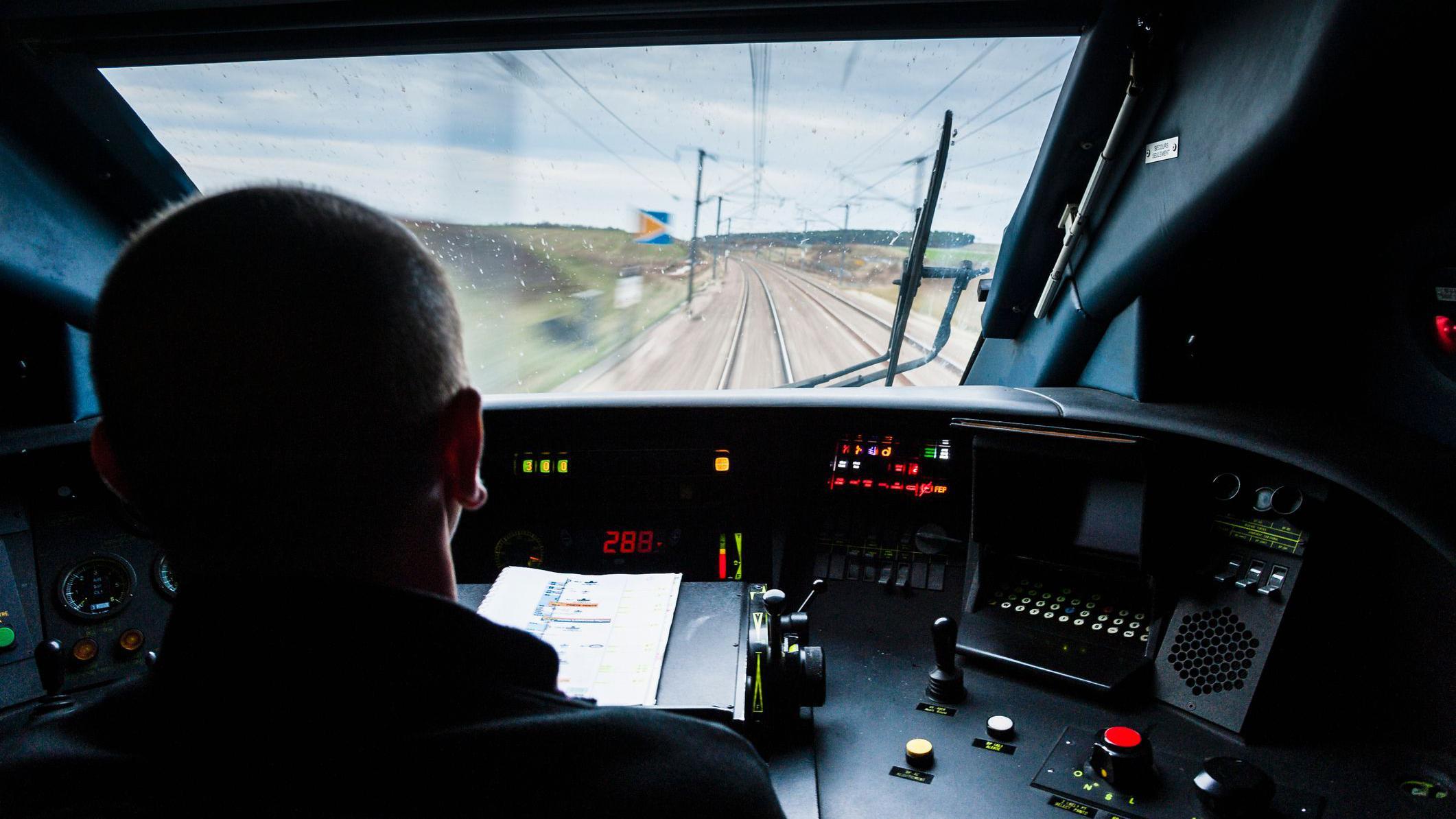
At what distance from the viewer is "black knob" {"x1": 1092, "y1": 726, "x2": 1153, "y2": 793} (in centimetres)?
130

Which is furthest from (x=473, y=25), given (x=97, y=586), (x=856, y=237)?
(x=97, y=586)

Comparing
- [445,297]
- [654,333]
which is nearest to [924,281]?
[654,333]

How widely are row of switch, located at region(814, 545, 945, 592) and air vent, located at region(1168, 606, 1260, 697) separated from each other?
520mm

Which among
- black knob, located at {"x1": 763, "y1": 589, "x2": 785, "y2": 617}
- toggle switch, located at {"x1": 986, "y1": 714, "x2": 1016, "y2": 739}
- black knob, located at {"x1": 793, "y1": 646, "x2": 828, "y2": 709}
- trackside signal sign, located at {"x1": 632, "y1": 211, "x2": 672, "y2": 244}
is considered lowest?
toggle switch, located at {"x1": 986, "y1": 714, "x2": 1016, "y2": 739}

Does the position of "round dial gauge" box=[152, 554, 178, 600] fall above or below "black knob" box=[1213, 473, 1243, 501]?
below

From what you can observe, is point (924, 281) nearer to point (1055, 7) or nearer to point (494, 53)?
point (1055, 7)

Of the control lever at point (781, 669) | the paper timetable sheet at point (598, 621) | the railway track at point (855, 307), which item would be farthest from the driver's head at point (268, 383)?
the railway track at point (855, 307)

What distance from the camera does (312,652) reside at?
1.97 feet

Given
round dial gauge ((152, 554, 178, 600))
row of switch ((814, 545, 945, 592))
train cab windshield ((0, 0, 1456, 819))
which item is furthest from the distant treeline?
round dial gauge ((152, 554, 178, 600))

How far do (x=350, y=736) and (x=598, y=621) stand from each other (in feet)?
3.45

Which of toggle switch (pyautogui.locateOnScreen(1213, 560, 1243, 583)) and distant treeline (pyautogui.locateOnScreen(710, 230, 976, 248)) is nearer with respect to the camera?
toggle switch (pyautogui.locateOnScreen(1213, 560, 1243, 583))

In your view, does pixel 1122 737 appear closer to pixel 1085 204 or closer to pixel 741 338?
pixel 1085 204

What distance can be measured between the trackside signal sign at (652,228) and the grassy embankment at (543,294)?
0.07 ft

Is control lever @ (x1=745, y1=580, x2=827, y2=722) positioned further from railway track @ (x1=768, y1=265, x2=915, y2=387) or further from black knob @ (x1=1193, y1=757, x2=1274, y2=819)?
railway track @ (x1=768, y1=265, x2=915, y2=387)
